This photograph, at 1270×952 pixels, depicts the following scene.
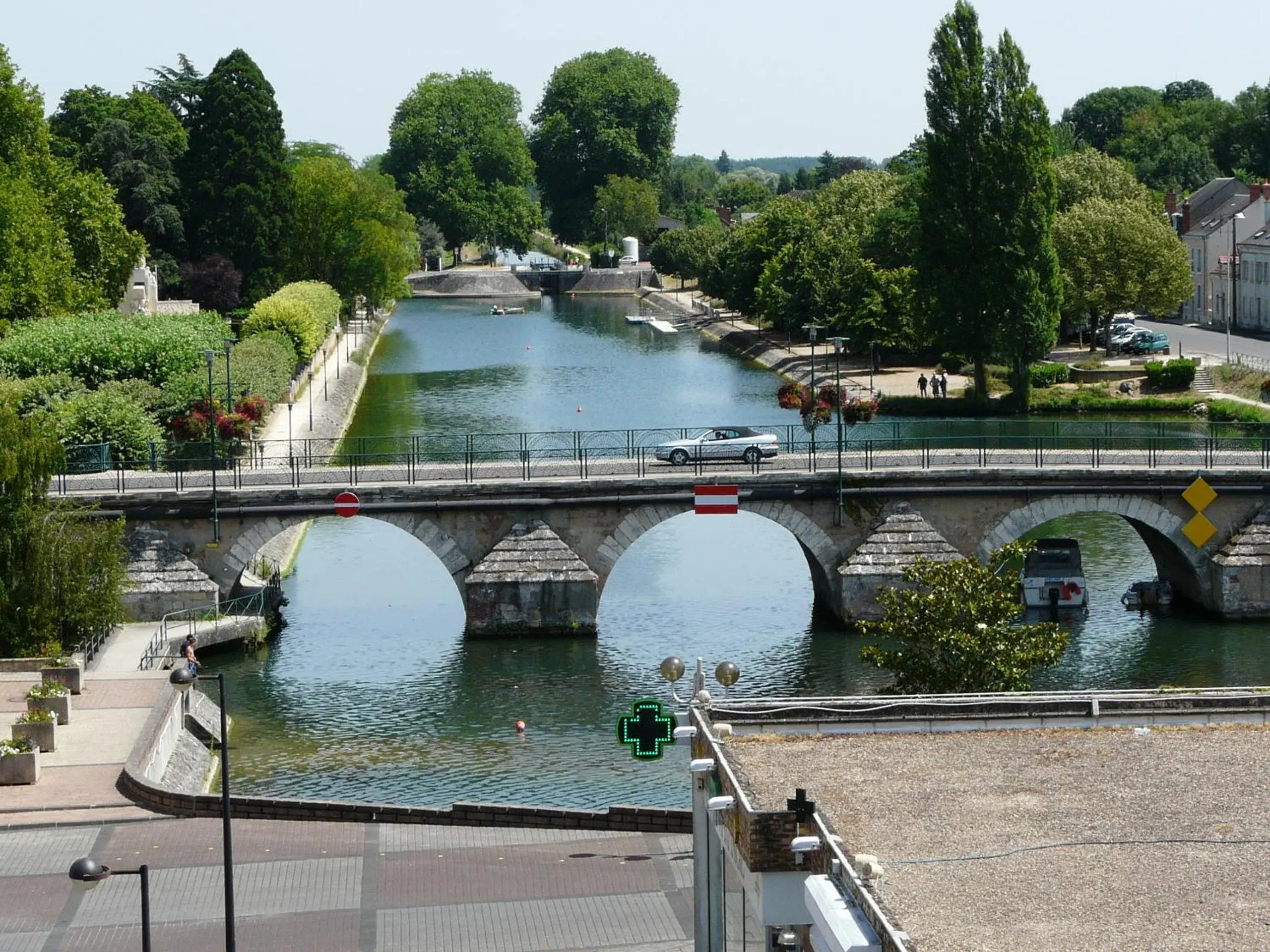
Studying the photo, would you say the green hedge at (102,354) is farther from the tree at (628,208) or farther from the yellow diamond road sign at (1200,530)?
the tree at (628,208)

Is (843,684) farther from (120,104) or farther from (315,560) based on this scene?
(120,104)

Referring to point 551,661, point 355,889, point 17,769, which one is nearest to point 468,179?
point 551,661

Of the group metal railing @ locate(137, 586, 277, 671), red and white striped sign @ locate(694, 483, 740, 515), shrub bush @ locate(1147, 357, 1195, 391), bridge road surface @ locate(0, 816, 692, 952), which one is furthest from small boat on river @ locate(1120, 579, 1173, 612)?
shrub bush @ locate(1147, 357, 1195, 391)

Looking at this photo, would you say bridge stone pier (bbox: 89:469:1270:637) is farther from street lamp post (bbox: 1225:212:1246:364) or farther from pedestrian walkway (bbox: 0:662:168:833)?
street lamp post (bbox: 1225:212:1246:364)

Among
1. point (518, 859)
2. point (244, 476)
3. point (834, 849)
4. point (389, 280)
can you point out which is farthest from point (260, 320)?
point (834, 849)

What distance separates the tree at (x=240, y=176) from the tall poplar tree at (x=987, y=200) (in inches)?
1820

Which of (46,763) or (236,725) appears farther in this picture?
(236,725)

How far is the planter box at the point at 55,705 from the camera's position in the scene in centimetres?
4062

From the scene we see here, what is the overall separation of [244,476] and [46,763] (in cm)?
1660

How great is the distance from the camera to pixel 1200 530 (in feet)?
180

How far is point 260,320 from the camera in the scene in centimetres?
9869

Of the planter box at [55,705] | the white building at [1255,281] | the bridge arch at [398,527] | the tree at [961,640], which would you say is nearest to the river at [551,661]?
the bridge arch at [398,527]

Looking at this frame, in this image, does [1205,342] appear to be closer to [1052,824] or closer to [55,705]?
[55,705]

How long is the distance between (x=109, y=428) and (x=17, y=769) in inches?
967
